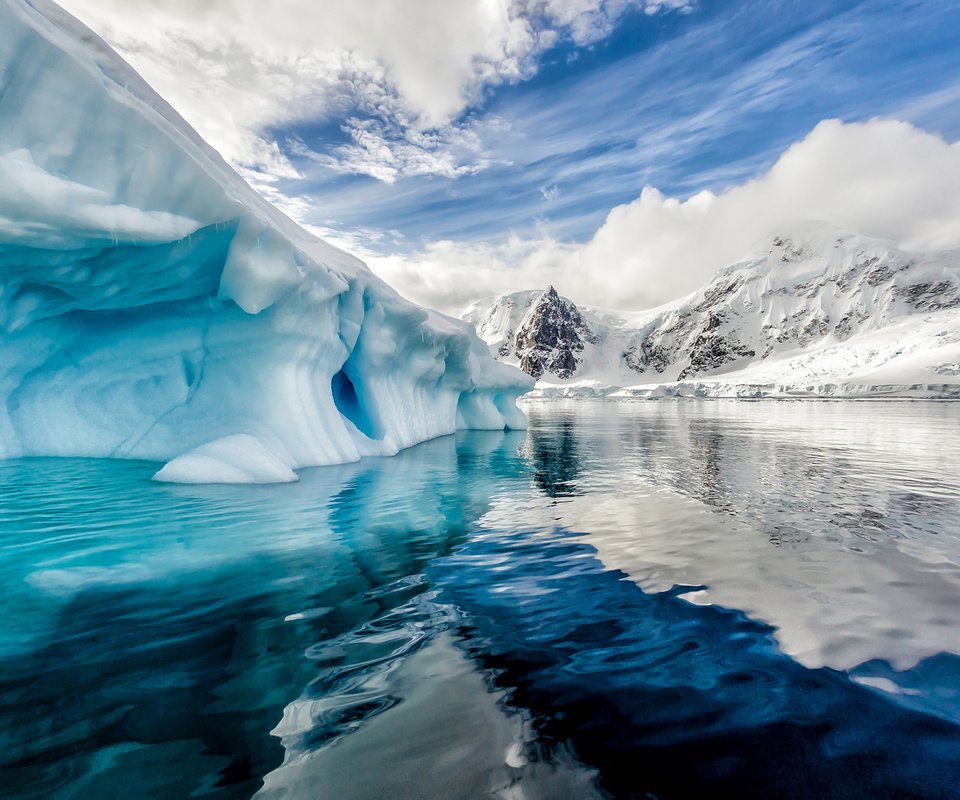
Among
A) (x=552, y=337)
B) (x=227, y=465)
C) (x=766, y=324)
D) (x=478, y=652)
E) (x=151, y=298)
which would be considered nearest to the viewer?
(x=478, y=652)

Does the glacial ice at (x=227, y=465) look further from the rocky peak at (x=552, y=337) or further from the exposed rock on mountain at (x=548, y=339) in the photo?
the rocky peak at (x=552, y=337)

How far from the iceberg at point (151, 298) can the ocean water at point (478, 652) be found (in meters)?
3.51

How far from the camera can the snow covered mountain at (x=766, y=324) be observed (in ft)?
331

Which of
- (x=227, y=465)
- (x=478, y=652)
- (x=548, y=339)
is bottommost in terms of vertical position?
(x=478, y=652)

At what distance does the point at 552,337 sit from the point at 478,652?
166 metres

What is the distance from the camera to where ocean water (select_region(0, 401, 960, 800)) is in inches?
77.7

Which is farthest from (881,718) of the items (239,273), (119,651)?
(239,273)

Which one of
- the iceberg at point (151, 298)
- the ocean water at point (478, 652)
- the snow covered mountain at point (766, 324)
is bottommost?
the ocean water at point (478, 652)

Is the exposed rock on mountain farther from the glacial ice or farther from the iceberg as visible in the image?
the glacial ice

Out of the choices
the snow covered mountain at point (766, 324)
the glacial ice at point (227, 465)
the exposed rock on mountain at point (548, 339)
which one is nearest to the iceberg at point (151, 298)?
the glacial ice at point (227, 465)

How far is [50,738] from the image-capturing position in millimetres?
2119

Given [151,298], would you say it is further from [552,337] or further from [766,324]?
[766,324]

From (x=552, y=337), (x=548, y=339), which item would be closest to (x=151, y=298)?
(x=548, y=339)

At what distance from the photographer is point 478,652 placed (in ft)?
9.56
